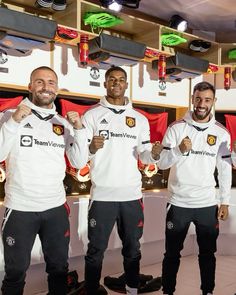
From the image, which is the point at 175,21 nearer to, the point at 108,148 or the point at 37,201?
the point at 108,148

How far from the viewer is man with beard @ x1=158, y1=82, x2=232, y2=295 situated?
2609 millimetres

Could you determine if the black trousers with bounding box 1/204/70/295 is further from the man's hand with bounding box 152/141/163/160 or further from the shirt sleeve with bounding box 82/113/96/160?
the man's hand with bounding box 152/141/163/160

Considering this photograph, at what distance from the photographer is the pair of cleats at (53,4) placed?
301cm

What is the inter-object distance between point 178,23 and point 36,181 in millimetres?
2677

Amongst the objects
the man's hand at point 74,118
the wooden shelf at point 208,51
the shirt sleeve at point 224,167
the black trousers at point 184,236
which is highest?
the wooden shelf at point 208,51

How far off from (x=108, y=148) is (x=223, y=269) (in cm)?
205

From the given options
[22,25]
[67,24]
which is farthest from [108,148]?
[67,24]

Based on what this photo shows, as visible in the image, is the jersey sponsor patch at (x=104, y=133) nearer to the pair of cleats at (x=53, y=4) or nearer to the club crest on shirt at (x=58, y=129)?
the club crest on shirt at (x=58, y=129)

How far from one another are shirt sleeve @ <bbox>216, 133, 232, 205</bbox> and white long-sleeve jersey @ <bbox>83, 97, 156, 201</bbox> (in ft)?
1.75

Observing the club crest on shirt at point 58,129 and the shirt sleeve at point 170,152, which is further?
the shirt sleeve at point 170,152

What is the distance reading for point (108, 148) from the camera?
2549mm

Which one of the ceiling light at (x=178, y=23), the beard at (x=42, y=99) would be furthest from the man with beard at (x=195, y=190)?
the ceiling light at (x=178, y=23)

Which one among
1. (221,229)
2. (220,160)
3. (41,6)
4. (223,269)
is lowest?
(223,269)

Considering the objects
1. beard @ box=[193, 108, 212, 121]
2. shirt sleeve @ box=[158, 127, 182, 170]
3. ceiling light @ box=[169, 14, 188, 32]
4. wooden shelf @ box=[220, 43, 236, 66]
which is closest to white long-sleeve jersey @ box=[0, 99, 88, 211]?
shirt sleeve @ box=[158, 127, 182, 170]
